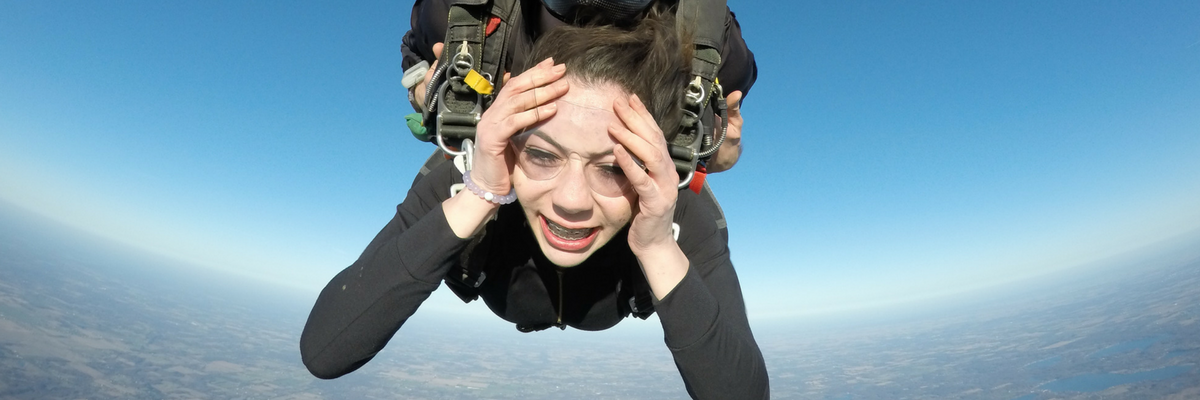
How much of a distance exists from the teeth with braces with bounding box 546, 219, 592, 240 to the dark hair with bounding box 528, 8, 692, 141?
1.45 ft

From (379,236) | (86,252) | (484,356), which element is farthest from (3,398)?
(86,252)

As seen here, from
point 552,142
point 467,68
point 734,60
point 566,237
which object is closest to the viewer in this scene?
point 552,142

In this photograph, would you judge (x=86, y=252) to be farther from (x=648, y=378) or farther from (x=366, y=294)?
(x=366, y=294)

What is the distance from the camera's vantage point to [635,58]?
1.73 m

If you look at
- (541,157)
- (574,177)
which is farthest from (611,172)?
(541,157)

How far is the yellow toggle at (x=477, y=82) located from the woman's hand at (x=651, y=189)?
0.47 metres

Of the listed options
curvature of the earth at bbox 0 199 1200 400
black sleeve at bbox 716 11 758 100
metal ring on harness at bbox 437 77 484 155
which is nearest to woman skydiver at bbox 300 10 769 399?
metal ring on harness at bbox 437 77 484 155

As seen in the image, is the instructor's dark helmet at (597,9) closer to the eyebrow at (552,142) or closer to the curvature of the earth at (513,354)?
the eyebrow at (552,142)

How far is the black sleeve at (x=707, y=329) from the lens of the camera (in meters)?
1.80

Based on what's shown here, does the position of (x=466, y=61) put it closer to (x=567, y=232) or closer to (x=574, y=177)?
(x=574, y=177)

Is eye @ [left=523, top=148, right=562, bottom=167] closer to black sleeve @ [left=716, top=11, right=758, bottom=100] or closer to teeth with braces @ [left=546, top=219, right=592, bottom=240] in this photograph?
teeth with braces @ [left=546, top=219, right=592, bottom=240]

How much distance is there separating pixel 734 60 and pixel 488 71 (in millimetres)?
1125

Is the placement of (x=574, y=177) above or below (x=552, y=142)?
below

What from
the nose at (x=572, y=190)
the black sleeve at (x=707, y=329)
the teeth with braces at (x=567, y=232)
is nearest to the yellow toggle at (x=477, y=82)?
the nose at (x=572, y=190)
